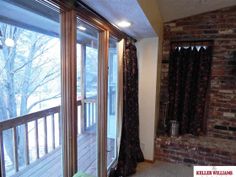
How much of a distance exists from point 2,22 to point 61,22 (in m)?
0.39

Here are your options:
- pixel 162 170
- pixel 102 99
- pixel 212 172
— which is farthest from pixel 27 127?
pixel 162 170

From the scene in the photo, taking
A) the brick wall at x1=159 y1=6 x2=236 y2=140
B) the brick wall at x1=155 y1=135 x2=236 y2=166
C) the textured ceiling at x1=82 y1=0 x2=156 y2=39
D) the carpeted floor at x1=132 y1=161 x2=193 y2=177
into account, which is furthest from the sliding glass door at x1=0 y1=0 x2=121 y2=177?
the brick wall at x1=159 y1=6 x2=236 y2=140

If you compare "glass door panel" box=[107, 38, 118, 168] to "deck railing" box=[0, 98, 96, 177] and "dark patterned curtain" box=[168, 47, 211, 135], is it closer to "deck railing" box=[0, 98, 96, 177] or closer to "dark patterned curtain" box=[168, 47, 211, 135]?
"deck railing" box=[0, 98, 96, 177]

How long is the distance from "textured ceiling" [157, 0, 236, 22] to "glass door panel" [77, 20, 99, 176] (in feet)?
3.60

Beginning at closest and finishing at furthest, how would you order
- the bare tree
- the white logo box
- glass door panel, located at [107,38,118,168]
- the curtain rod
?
the bare tree < the white logo box < glass door panel, located at [107,38,118,168] < the curtain rod

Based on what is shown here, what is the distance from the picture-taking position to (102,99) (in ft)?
6.97

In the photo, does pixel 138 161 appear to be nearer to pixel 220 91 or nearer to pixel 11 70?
pixel 220 91

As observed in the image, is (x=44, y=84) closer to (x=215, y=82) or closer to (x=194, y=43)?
(x=194, y=43)

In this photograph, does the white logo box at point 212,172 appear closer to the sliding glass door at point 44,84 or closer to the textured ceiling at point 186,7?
the sliding glass door at point 44,84

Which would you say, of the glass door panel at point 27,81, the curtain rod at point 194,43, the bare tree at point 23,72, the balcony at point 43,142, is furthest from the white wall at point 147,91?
the bare tree at point 23,72

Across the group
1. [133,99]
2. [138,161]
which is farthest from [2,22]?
[138,161]

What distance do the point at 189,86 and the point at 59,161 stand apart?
7.87 ft

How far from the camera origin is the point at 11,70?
4.23 feet

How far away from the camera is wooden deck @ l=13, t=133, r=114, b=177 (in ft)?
6.09
